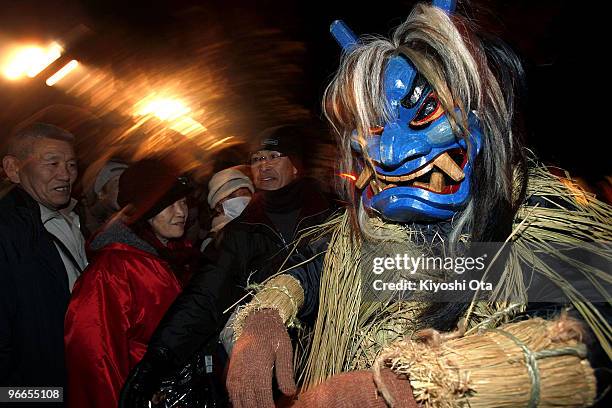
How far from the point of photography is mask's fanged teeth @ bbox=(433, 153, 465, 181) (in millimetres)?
981

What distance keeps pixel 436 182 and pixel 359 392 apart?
45 cm

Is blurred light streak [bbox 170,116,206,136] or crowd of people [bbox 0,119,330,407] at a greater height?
blurred light streak [bbox 170,116,206,136]

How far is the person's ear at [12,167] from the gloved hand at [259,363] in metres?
1.26

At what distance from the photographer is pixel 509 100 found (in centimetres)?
106

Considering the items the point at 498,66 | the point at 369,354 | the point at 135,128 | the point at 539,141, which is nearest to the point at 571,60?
the point at 539,141

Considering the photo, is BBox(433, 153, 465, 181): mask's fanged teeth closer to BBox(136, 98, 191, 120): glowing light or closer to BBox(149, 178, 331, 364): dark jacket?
BBox(149, 178, 331, 364): dark jacket

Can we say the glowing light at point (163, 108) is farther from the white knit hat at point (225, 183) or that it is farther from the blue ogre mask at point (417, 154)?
the blue ogre mask at point (417, 154)

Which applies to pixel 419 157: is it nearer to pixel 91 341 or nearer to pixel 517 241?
pixel 517 241

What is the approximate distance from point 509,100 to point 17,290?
1516 millimetres

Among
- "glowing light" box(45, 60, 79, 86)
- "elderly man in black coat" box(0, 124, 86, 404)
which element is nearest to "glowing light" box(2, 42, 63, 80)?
"glowing light" box(45, 60, 79, 86)

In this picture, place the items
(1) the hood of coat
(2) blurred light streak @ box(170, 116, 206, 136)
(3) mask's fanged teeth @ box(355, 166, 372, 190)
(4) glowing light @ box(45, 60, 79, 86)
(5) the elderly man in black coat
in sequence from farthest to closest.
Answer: (4) glowing light @ box(45, 60, 79, 86) < (2) blurred light streak @ box(170, 116, 206, 136) < (1) the hood of coat < (5) the elderly man in black coat < (3) mask's fanged teeth @ box(355, 166, 372, 190)

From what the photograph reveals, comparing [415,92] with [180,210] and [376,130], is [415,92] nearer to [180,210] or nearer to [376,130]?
[376,130]

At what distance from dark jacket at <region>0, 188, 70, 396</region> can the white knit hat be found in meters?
0.58

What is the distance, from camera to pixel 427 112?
3.39 ft
